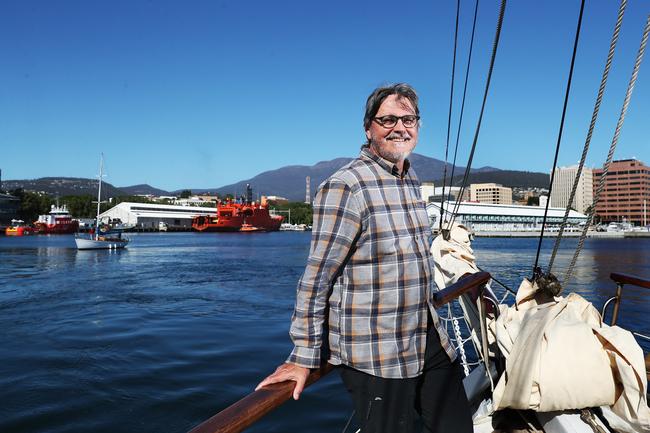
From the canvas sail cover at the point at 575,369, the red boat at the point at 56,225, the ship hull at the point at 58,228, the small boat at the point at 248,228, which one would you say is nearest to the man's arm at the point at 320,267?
the canvas sail cover at the point at 575,369

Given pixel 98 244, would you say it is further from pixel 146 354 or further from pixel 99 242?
pixel 146 354

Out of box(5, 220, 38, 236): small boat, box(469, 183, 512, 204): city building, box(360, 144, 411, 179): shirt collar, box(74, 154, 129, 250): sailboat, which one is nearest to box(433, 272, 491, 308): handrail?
box(360, 144, 411, 179): shirt collar

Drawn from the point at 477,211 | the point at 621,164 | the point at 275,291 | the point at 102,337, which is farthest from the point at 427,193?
the point at 102,337

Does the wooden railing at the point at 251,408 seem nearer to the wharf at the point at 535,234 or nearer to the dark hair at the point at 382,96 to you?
the dark hair at the point at 382,96

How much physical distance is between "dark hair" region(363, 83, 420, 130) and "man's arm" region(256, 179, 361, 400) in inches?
14.8

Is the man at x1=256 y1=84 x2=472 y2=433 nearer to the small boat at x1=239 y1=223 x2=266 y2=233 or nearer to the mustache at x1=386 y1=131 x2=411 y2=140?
the mustache at x1=386 y1=131 x2=411 y2=140

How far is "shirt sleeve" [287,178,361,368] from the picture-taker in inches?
55.7

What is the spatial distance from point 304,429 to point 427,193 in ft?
341

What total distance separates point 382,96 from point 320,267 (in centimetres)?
66

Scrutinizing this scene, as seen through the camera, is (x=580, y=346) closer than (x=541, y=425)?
Yes

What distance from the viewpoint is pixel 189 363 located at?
6.34 metres

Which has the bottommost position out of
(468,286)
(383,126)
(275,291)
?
(275,291)

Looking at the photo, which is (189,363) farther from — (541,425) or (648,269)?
(648,269)

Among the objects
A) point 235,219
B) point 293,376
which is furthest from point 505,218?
point 293,376
